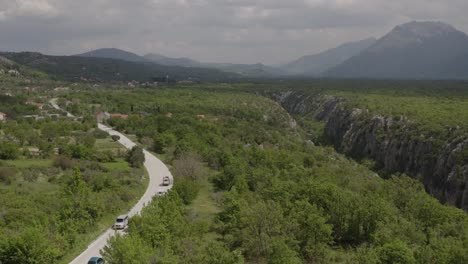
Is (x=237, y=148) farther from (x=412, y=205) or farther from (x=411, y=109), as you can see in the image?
(x=411, y=109)

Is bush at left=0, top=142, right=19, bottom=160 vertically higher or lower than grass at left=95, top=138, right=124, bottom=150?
higher

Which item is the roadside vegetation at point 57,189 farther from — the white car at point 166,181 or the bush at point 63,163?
the white car at point 166,181

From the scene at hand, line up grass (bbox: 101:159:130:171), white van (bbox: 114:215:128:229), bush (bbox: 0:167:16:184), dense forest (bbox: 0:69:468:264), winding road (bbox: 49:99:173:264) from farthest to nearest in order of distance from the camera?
grass (bbox: 101:159:130:171) → bush (bbox: 0:167:16:184) → white van (bbox: 114:215:128:229) → winding road (bbox: 49:99:173:264) → dense forest (bbox: 0:69:468:264)

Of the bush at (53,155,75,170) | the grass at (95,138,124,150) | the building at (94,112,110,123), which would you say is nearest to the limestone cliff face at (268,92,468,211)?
the grass at (95,138,124,150)

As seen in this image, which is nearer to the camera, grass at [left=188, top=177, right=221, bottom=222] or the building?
grass at [left=188, top=177, right=221, bottom=222]

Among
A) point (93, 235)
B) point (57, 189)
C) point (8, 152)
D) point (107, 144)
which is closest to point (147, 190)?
point (57, 189)

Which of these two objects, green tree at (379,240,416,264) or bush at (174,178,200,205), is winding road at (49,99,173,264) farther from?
green tree at (379,240,416,264)

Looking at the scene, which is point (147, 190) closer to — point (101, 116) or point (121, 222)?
point (121, 222)
